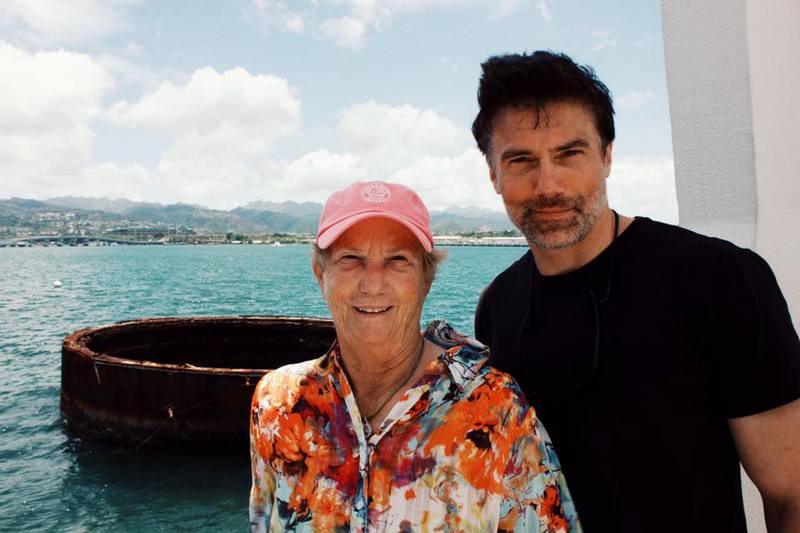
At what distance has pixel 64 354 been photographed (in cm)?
1352

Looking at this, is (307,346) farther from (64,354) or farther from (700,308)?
(700,308)

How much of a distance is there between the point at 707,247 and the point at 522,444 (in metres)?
0.97

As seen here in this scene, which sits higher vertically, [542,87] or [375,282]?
[542,87]

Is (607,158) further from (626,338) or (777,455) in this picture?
(777,455)

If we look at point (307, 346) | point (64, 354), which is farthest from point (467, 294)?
point (64, 354)

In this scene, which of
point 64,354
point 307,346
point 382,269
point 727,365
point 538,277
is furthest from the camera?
point 307,346

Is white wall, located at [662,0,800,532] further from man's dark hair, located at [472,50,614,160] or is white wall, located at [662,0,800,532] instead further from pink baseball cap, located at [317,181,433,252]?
pink baseball cap, located at [317,181,433,252]

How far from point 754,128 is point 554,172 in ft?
3.58

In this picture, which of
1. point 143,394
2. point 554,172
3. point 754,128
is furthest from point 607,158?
point 143,394

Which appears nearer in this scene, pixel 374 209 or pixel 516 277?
pixel 374 209

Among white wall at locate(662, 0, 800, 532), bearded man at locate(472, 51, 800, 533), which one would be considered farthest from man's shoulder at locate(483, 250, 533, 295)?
white wall at locate(662, 0, 800, 532)

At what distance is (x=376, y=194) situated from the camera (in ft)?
6.99

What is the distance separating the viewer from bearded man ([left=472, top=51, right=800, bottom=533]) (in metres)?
1.89

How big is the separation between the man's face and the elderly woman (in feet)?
1.45
